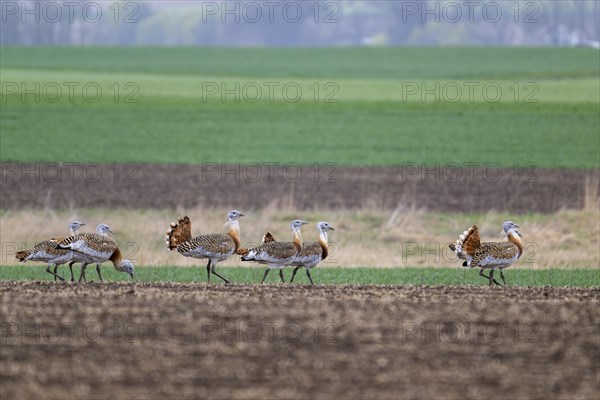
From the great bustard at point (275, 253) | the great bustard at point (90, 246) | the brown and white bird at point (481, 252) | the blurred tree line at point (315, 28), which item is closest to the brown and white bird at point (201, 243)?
the great bustard at point (275, 253)

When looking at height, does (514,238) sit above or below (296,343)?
above

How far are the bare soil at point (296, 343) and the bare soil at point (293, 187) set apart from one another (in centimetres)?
1474

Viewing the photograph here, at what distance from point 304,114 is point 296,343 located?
37.6 meters

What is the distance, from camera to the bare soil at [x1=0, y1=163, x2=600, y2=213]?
30812 millimetres

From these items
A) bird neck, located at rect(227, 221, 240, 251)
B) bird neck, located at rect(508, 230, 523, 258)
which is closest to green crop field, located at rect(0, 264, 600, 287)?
bird neck, located at rect(508, 230, 523, 258)

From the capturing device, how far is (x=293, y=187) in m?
34.3

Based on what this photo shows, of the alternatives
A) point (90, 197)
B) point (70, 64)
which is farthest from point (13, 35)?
point (90, 197)

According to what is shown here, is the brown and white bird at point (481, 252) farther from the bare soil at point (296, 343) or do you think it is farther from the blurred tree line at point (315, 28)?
the blurred tree line at point (315, 28)

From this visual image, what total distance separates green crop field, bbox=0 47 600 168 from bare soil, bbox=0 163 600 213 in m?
1.58

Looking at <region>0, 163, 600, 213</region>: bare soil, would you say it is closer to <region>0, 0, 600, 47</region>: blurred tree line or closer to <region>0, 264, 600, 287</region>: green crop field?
<region>0, 264, 600, 287</region>: green crop field

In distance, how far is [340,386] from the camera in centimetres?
994

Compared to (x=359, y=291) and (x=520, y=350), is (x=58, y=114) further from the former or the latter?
(x=520, y=350)

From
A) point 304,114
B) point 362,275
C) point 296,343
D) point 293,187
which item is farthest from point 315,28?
point 296,343

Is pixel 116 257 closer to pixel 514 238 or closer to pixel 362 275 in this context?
pixel 362 275
